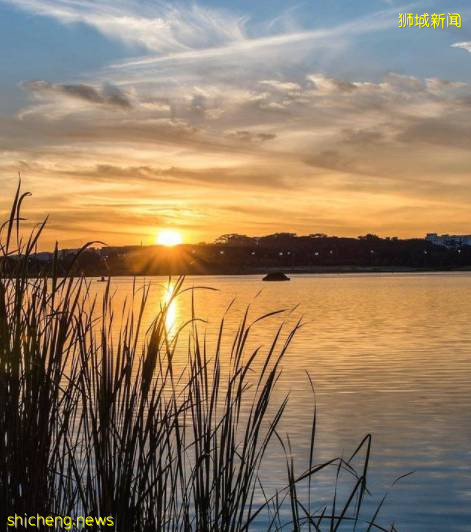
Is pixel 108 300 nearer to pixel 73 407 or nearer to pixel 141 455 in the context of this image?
pixel 73 407

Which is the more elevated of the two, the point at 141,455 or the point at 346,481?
the point at 141,455

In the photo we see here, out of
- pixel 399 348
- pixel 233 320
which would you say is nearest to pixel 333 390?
pixel 399 348

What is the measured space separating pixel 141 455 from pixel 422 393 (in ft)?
55.3

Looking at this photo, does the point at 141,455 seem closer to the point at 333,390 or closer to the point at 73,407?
the point at 73,407

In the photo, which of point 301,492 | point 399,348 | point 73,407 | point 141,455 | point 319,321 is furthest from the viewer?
point 319,321

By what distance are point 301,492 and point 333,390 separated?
381 inches

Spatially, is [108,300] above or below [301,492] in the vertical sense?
above

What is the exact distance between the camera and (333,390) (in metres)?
22.0

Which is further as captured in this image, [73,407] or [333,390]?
[333,390]

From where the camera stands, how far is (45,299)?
539 cm

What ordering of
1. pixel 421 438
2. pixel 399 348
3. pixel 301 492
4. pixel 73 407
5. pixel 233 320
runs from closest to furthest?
pixel 73 407
pixel 301 492
pixel 421 438
pixel 399 348
pixel 233 320

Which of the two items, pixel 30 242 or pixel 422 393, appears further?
pixel 422 393

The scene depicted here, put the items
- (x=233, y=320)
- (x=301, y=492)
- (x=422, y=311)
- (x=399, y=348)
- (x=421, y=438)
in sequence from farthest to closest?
(x=422, y=311), (x=233, y=320), (x=399, y=348), (x=421, y=438), (x=301, y=492)

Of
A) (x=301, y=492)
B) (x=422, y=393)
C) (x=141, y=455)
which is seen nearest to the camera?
(x=141, y=455)
